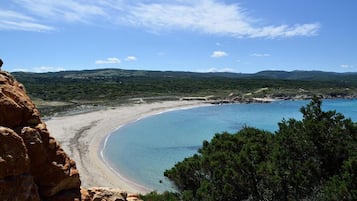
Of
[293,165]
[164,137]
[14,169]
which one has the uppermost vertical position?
[14,169]

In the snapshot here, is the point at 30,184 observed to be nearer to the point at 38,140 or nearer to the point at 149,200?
the point at 38,140

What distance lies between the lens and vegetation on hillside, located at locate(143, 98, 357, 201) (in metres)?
13.0

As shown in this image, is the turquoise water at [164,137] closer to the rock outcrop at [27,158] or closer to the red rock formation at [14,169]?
the rock outcrop at [27,158]

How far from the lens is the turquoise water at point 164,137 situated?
3759cm

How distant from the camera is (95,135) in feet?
182

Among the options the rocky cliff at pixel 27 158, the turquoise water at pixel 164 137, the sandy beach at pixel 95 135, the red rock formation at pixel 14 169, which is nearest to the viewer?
the red rock formation at pixel 14 169

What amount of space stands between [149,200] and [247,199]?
4015 mm

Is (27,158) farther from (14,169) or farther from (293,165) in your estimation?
(293,165)

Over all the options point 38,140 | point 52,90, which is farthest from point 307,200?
point 52,90

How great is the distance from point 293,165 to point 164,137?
45.4 meters

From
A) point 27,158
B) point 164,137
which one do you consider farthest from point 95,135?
point 27,158

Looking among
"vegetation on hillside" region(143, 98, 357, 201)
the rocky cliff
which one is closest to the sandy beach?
"vegetation on hillside" region(143, 98, 357, 201)

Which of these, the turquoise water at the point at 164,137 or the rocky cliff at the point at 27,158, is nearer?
the rocky cliff at the point at 27,158

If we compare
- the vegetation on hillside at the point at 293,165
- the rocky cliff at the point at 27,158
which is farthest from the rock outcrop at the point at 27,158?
the vegetation on hillside at the point at 293,165
